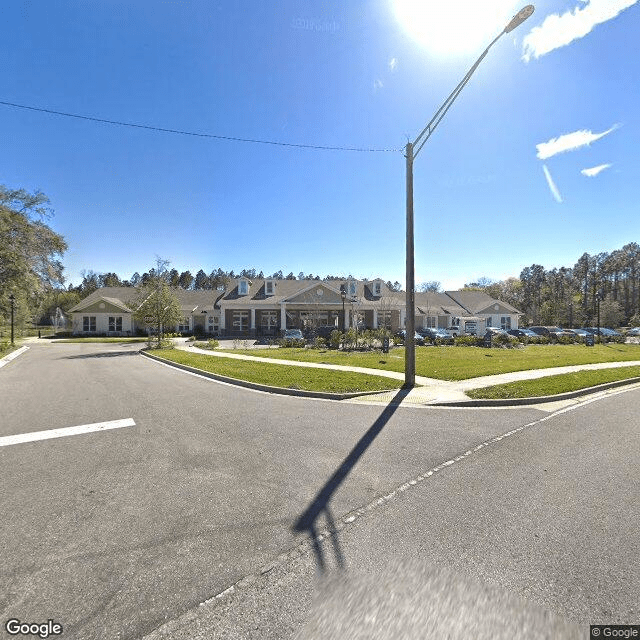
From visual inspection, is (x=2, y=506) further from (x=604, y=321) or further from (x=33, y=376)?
(x=604, y=321)

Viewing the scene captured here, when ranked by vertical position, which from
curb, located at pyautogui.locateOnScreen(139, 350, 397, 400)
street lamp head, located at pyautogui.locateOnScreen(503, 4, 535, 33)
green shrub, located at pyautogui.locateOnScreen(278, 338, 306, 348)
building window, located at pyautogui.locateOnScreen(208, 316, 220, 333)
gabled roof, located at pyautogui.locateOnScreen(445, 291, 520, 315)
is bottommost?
curb, located at pyautogui.locateOnScreen(139, 350, 397, 400)

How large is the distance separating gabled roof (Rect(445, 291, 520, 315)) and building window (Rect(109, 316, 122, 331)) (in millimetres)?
45627

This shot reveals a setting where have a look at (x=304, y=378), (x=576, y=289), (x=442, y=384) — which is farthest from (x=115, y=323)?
(x=576, y=289)

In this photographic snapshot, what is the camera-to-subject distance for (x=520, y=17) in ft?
23.9

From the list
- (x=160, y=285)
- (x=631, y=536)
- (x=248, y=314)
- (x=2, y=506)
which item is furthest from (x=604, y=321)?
(x=2, y=506)

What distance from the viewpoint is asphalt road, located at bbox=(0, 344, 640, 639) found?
8.44 feet

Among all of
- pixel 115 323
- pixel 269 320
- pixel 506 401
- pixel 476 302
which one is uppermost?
pixel 476 302

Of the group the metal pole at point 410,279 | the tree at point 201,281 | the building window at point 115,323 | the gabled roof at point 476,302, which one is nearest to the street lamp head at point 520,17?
the metal pole at point 410,279

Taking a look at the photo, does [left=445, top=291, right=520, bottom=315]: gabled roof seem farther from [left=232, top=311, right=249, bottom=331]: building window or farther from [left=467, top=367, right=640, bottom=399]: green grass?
[left=467, top=367, right=640, bottom=399]: green grass

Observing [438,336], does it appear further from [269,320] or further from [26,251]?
[26,251]

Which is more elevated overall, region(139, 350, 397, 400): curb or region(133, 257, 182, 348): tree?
region(133, 257, 182, 348): tree

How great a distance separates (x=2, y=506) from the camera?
12.7 feet

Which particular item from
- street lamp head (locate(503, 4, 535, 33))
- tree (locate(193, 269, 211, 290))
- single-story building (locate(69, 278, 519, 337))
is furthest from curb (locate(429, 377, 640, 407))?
tree (locate(193, 269, 211, 290))

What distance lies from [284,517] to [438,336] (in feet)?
A: 103
